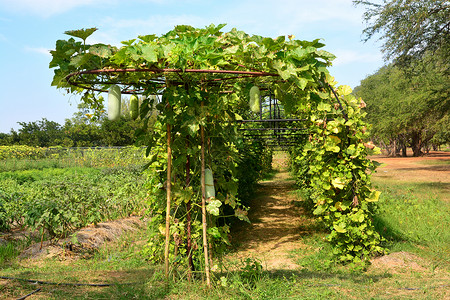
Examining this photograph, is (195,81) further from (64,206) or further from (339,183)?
(64,206)

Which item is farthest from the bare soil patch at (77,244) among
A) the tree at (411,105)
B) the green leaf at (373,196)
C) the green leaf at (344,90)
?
the tree at (411,105)

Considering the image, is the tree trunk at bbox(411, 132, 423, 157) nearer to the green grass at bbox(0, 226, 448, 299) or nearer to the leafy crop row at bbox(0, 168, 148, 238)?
the leafy crop row at bbox(0, 168, 148, 238)

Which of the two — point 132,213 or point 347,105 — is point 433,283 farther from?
point 132,213

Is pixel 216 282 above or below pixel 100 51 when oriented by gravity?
below

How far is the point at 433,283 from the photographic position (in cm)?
409

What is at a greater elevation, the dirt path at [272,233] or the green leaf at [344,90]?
the green leaf at [344,90]

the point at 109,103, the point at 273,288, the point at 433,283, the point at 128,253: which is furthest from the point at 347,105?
the point at 128,253

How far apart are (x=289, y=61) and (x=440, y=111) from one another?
14.9m

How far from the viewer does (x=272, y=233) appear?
23.4ft

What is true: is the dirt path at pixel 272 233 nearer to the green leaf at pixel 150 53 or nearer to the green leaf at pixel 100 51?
the green leaf at pixel 150 53

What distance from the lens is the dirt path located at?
553 centimetres

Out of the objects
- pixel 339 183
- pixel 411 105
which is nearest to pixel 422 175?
pixel 411 105

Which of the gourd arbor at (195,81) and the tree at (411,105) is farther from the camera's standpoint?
the tree at (411,105)

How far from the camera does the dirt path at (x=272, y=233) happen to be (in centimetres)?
553
